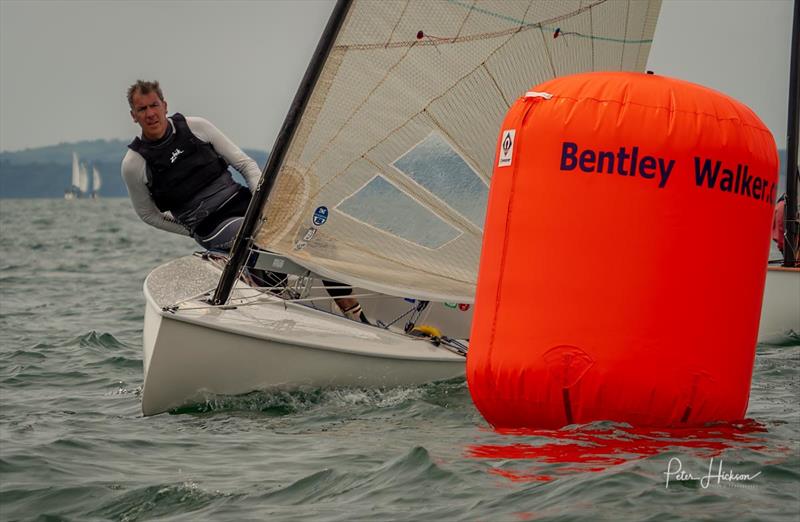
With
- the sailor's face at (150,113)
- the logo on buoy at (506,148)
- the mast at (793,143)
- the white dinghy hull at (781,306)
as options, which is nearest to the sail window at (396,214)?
the sailor's face at (150,113)

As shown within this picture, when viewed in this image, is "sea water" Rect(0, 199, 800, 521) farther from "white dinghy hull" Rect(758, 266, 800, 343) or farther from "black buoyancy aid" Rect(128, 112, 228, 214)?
"white dinghy hull" Rect(758, 266, 800, 343)

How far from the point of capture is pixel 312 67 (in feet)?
19.1

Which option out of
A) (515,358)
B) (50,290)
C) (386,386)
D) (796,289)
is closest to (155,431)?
(386,386)

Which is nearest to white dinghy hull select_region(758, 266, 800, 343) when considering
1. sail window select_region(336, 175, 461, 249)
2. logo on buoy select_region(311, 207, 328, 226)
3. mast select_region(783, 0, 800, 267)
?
mast select_region(783, 0, 800, 267)

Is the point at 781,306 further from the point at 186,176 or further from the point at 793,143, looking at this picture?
the point at 186,176

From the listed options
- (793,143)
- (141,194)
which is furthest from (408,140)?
(793,143)

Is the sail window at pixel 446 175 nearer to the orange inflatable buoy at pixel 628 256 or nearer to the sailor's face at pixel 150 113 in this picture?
the sailor's face at pixel 150 113

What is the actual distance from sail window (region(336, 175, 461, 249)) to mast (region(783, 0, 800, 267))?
15.0ft

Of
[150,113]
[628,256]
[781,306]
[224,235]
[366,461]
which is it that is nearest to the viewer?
[628,256]

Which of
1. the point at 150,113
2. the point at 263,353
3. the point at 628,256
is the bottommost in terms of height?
the point at 263,353

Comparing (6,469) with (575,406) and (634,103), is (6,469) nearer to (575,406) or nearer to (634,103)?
(575,406)

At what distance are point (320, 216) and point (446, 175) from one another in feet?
2.32

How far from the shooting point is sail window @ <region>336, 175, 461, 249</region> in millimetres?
6168

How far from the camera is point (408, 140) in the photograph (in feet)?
20.0
